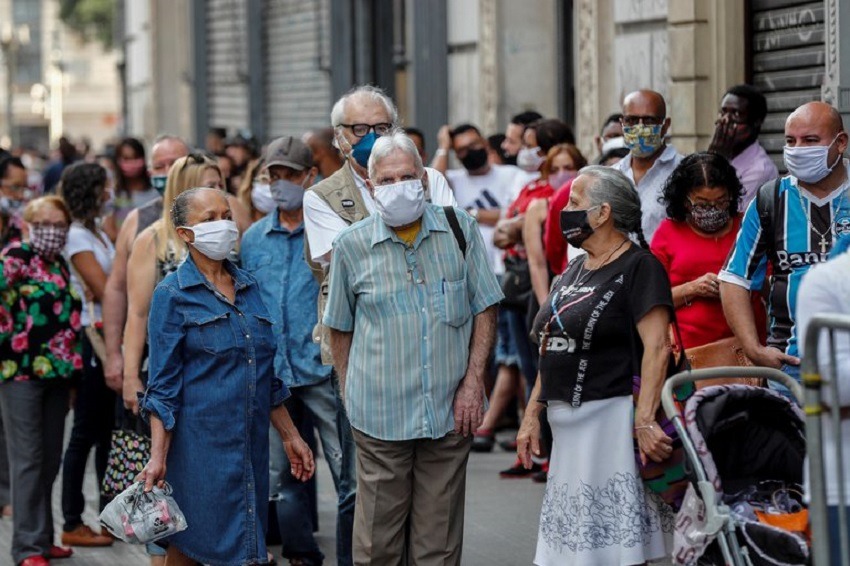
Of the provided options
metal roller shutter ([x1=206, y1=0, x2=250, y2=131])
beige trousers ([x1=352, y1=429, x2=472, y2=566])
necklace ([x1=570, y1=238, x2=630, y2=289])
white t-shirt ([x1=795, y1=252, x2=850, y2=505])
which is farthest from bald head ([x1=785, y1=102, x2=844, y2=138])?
metal roller shutter ([x1=206, y1=0, x2=250, y2=131])

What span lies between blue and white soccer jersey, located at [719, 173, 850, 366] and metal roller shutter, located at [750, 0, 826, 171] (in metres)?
3.06

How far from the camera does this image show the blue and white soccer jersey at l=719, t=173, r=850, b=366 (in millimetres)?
6668

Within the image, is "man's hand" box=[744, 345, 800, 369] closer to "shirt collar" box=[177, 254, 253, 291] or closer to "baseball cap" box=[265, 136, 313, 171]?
"shirt collar" box=[177, 254, 253, 291]

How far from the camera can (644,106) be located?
8.25 m

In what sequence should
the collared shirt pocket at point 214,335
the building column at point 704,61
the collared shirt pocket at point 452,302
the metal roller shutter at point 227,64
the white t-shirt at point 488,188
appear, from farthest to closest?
the metal roller shutter at point 227,64 → the white t-shirt at point 488,188 → the building column at point 704,61 → the collared shirt pocket at point 214,335 → the collared shirt pocket at point 452,302

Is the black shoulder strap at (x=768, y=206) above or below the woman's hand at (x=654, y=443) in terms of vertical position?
above

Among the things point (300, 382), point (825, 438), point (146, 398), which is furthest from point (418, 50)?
point (825, 438)

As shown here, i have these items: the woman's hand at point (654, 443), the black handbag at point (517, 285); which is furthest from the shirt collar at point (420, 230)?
the black handbag at point (517, 285)

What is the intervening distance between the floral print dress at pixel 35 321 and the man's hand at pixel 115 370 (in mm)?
172

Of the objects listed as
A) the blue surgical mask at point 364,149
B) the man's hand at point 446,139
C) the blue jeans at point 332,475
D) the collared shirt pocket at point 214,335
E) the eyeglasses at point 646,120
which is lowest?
the blue jeans at point 332,475

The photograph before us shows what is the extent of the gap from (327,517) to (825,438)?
5286mm

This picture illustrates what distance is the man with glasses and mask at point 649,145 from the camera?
8.26 metres

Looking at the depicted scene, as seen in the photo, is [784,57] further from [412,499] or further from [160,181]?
[412,499]

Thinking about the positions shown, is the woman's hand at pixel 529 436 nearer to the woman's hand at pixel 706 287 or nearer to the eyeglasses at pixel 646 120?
the woman's hand at pixel 706 287
